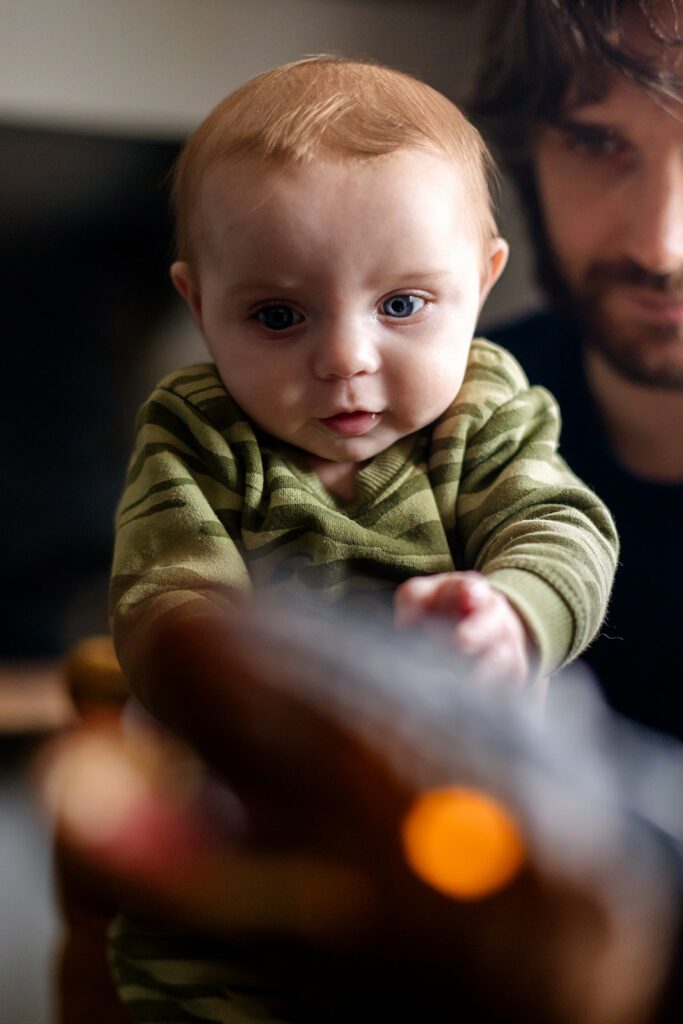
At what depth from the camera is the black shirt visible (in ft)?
1.68

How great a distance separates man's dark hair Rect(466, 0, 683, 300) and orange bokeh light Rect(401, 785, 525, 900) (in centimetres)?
40

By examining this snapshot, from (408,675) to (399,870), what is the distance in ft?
0.21

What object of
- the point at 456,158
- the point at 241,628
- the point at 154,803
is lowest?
the point at 154,803

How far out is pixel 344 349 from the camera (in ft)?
1.47

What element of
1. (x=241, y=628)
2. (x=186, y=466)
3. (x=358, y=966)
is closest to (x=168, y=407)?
(x=186, y=466)

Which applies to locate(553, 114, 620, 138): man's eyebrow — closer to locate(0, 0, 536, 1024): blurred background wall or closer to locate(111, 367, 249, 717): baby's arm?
locate(0, 0, 536, 1024): blurred background wall

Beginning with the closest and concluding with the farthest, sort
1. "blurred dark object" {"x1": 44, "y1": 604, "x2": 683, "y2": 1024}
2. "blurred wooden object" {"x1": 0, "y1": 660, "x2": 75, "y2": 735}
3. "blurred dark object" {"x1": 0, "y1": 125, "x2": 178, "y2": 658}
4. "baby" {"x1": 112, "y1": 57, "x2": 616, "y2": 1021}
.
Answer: "blurred dark object" {"x1": 44, "y1": 604, "x2": 683, "y2": 1024} < "baby" {"x1": 112, "y1": 57, "x2": 616, "y2": 1021} < "blurred wooden object" {"x1": 0, "y1": 660, "x2": 75, "y2": 735} < "blurred dark object" {"x1": 0, "y1": 125, "x2": 178, "y2": 658}

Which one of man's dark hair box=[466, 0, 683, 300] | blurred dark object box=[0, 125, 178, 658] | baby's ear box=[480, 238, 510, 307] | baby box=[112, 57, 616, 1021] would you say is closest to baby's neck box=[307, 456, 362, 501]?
baby box=[112, 57, 616, 1021]

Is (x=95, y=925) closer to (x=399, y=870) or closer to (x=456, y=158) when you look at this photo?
(x=399, y=870)

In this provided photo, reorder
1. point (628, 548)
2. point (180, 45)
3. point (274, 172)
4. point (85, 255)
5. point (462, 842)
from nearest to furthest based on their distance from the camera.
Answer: point (462, 842) < point (274, 172) < point (628, 548) < point (180, 45) < point (85, 255)

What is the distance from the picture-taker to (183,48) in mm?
668

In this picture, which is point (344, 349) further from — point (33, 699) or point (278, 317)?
point (33, 699)

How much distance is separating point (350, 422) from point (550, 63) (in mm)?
284

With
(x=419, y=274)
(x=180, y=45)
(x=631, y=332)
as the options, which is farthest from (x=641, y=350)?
(x=180, y=45)
